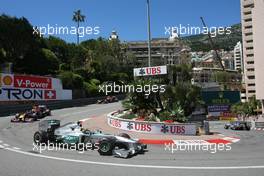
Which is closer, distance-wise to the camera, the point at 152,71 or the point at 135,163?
the point at 135,163

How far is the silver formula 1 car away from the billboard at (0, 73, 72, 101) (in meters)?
33.7

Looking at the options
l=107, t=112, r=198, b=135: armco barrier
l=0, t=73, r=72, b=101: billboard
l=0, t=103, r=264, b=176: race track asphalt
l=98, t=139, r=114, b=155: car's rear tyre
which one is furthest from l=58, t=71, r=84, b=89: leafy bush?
l=98, t=139, r=114, b=155: car's rear tyre

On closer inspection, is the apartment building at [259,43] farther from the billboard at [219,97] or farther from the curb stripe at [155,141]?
the curb stripe at [155,141]

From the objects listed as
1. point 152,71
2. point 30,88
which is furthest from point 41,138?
point 30,88

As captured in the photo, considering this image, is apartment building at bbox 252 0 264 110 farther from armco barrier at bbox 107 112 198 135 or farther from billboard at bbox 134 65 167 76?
armco barrier at bbox 107 112 198 135

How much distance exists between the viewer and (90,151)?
21.8 metres

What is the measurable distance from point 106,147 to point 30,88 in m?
43.0

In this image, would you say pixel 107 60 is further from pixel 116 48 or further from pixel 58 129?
pixel 58 129

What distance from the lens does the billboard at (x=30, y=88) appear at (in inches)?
2222

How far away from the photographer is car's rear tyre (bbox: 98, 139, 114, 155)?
67.4ft

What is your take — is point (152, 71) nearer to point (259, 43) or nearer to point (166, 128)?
point (166, 128)

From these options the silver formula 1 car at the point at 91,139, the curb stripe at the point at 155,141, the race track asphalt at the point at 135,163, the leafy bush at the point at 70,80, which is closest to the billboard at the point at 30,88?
the leafy bush at the point at 70,80

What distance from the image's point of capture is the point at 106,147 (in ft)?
67.7

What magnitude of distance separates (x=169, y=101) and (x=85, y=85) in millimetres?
41345
